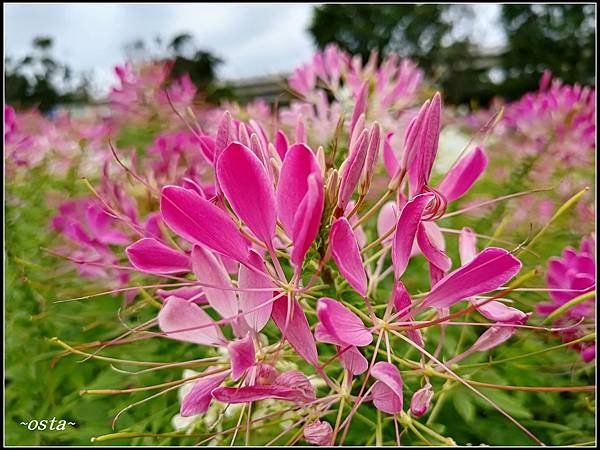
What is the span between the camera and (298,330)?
529mm

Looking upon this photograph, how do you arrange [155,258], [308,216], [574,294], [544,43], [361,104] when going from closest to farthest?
[308,216] < [155,258] < [361,104] < [574,294] < [544,43]

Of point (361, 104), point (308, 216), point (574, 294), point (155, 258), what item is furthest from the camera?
point (574, 294)

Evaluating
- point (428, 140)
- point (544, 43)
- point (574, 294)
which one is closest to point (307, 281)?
point (428, 140)

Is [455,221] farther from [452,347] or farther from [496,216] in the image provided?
[452,347]

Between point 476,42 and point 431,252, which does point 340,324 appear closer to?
point 431,252

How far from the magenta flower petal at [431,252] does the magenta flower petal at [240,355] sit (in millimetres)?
192

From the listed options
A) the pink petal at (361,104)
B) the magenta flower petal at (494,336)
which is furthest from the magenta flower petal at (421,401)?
the pink petal at (361,104)

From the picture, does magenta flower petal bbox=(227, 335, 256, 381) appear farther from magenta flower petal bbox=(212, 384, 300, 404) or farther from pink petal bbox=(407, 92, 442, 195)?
pink petal bbox=(407, 92, 442, 195)

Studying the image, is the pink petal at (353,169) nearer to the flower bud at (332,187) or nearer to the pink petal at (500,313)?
the flower bud at (332,187)

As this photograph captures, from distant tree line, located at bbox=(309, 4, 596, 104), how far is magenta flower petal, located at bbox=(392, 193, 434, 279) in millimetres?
13199

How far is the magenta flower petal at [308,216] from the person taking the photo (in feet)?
1.51

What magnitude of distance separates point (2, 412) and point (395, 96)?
3.45ft

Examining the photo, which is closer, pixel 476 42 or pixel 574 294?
pixel 574 294

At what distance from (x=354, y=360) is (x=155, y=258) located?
0.72 feet
